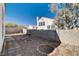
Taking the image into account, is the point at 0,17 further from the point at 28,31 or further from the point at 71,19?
the point at 71,19

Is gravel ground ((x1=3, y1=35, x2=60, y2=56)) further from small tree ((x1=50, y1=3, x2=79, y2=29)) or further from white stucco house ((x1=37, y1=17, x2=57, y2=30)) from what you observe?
small tree ((x1=50, y1=3, x2=79, y2=29))

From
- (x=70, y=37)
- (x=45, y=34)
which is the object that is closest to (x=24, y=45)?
(x=45, y=34)

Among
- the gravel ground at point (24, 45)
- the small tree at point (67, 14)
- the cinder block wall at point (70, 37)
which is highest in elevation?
the small tree at point (67, 14)

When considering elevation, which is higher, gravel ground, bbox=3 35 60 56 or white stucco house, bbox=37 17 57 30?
white stucco house, bbox=37 17 57 30

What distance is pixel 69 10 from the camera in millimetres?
2449

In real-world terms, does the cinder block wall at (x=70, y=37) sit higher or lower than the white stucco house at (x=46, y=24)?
lower

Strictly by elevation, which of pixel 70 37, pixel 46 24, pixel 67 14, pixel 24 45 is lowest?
pixel 24 45

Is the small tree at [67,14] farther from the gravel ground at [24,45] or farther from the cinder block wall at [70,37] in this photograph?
the gravel ground at [24,45]

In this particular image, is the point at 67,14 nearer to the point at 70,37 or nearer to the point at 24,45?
the point at 70,37

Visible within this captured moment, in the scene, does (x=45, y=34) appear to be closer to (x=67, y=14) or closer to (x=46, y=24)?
(x=46, y=24)

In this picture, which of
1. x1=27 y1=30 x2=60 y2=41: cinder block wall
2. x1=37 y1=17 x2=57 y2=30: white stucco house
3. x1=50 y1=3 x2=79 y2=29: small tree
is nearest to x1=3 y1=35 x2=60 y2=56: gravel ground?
x1=27 y1=30 x2=60 y2=41: cinder block wall

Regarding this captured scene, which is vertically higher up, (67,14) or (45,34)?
(67,14)

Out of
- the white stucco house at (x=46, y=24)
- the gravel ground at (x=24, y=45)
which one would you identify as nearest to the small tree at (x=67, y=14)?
the white stucco house at (x=46, y=24)

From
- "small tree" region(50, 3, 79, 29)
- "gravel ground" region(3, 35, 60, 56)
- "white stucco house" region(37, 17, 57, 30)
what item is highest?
"small tree" region(50, 3, 79, 29)
